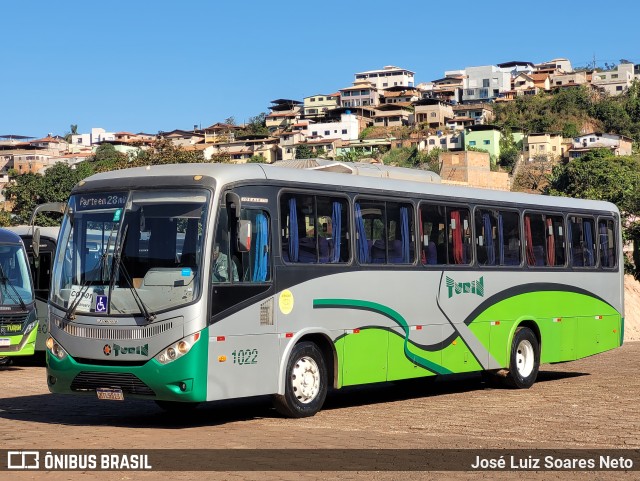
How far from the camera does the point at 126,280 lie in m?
12.4

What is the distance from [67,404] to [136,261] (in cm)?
382

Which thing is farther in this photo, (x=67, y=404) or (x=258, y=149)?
(x=258, y=149)

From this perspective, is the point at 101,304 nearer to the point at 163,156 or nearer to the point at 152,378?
the point at 152,378

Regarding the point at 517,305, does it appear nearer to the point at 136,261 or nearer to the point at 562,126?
the point at 136,261

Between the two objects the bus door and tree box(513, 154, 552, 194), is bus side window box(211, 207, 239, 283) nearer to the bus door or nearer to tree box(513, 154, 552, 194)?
the bus door

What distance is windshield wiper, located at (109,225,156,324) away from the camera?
1219 centimetres

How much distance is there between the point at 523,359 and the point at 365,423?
5.71 m

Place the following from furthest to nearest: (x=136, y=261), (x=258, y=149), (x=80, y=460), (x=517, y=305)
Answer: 1. (x=258, y=149)
2. (x=517, y=305)
3. (x=136, y=261)
4. (x=80, y=460)

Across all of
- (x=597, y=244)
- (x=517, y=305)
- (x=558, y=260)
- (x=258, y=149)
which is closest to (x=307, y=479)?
(x=517, y=305)

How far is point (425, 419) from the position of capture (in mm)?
13648

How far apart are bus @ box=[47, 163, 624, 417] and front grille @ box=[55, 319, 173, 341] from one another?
0.01 m

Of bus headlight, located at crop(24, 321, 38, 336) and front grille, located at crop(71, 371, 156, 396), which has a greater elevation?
front grille, located at crop(71, 371, 156, 396)

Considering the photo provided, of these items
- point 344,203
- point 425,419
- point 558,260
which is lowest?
point 425,419

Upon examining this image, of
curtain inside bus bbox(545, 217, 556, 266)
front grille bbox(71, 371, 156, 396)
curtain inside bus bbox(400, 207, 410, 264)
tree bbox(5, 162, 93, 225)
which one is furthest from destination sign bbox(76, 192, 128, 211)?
tree bbox(5, 162, 93, 225)
